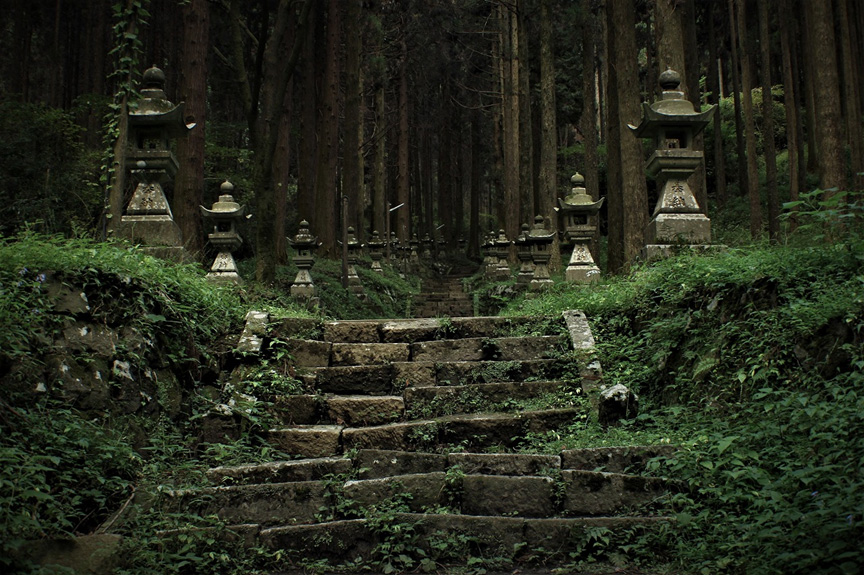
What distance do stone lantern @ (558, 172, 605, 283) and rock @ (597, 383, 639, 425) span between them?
242 inches

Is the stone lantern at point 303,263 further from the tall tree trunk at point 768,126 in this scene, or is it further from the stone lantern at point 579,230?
the tall tree trunk at point 768,126

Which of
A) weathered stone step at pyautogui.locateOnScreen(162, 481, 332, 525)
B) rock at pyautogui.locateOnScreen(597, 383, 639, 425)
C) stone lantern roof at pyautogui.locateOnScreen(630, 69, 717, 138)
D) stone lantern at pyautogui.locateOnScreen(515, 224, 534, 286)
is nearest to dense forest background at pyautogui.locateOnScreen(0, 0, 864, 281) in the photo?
stone lantern at pyautogui.locateOnScreen(515, 224, 534, 286)

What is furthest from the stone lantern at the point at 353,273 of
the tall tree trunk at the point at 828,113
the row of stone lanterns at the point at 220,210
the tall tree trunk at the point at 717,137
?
the tall tree trunk at the point at 717,137

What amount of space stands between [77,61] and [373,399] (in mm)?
25425

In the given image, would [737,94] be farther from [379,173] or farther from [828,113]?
[379,173]

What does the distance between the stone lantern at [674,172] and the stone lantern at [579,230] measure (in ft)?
11.1

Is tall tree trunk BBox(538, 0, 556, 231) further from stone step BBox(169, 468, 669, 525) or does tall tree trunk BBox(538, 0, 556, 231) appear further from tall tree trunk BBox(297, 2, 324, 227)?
stone step BBox(169, 468, 669, 525)

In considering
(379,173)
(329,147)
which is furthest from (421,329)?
(379,173)

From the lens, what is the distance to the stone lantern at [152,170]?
8.14m

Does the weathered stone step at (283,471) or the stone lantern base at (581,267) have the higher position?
the stone lantern base at (581,267)

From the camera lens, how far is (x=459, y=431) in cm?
595

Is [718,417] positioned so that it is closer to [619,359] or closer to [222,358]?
[619,359]

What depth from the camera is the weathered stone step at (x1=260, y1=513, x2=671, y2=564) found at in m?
4.46

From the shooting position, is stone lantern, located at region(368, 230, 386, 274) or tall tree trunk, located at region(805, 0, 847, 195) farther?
stone lantern, located at region(368, 230, 386, 274)
